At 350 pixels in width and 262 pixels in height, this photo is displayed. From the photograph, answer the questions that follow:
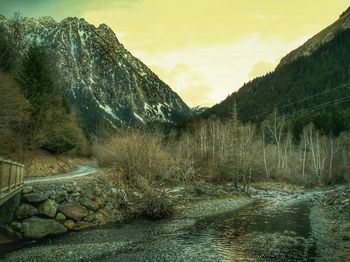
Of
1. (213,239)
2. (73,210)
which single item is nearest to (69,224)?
(73,210)

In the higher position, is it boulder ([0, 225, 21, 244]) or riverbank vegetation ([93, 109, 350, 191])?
riverbank vegetation ([93, 109, 350, 191])

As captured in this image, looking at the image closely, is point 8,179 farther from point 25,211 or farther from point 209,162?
point 209,162

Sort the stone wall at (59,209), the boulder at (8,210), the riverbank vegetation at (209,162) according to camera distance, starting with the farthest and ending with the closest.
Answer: the riverbank vegetation at (209,162) < the stone wall at (59,209) < the boulder at (8,210)

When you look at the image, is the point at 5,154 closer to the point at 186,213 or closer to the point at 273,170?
the point at 186,213

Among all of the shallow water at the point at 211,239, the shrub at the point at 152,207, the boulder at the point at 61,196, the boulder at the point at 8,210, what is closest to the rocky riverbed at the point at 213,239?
the shallow water at the point at 211,239

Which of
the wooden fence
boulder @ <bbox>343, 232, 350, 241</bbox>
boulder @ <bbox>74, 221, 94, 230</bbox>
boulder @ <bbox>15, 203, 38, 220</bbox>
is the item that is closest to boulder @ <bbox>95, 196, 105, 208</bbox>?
boulder @ <bbox>74, 221, 94, 230</bbox>

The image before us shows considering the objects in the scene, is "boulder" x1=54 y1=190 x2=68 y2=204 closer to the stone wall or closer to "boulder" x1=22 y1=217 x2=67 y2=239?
the stone wall

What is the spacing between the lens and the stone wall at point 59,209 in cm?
2448

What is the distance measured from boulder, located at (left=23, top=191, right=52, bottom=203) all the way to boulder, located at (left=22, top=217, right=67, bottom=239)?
1.37 meters

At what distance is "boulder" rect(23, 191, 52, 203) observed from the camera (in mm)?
26078

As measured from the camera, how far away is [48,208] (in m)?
26.2

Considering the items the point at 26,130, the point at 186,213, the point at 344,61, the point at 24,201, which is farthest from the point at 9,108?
the point at 344,61

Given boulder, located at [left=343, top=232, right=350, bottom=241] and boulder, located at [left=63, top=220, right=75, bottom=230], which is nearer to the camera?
boulder, located at [left=343, top=232, right=350, bottom=241]

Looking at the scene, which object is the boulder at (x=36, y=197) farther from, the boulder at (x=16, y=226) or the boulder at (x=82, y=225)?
the boulder at (x=82, y=225)
